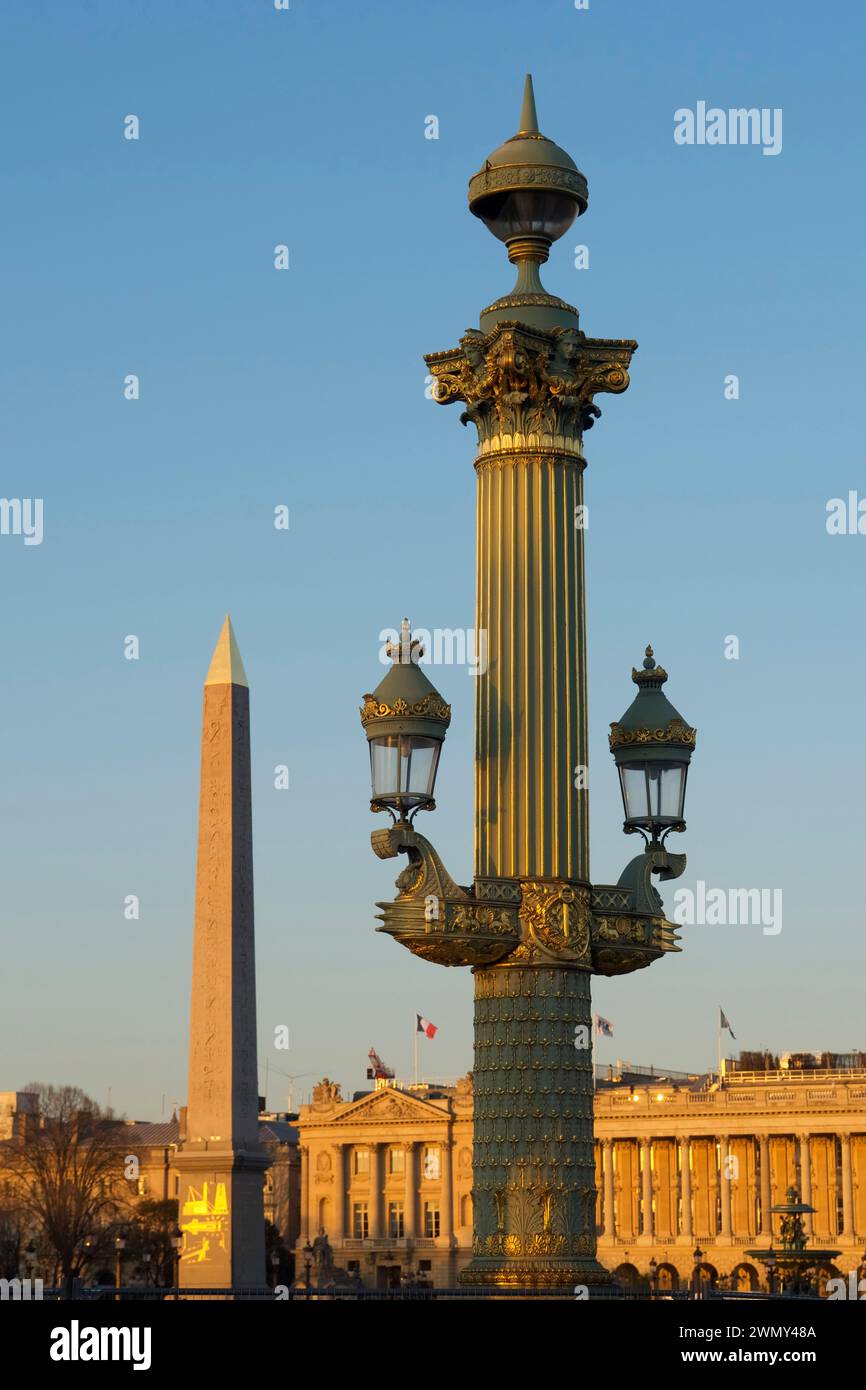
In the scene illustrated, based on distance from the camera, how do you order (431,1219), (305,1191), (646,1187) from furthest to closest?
(305,1191)
(431,1219)
(646,1187)

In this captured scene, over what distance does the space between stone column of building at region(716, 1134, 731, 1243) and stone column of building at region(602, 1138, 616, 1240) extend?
672cm

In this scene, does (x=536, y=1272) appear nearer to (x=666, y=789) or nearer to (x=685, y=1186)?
(x=666, y=789)

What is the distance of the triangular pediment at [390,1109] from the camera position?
138 meters

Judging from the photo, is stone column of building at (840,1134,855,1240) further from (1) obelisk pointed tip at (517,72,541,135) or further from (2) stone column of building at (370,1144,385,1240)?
(1) obelisk pointed tip at (517,72,541,135)

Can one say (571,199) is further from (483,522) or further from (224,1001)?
(224,1001)

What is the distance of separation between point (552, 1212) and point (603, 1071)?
449 ft

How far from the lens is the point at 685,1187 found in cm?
12619

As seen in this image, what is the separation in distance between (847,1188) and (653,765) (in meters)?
107

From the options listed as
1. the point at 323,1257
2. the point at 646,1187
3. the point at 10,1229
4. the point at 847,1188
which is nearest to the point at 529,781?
the point at 10,1229

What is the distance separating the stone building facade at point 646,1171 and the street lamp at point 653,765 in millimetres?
90816

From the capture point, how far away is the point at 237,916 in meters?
48.3

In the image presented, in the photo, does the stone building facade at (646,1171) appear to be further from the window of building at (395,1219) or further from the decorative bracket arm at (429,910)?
the decorative bracket arm at (429,910)

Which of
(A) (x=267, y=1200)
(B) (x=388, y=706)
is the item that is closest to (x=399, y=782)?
(B) (x=388, y=706)

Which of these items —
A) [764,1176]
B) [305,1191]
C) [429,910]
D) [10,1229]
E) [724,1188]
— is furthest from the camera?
[305,1191]
